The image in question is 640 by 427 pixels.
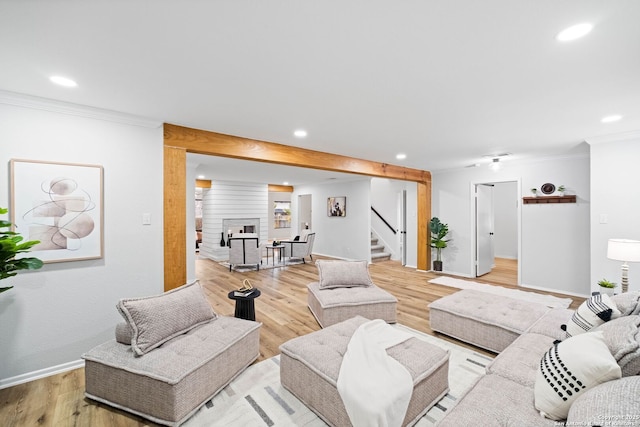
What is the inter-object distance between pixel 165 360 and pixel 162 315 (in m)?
0.37

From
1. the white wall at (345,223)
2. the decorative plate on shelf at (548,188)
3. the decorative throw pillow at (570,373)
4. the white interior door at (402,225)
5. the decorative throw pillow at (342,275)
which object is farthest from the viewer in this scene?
the white wall at (345,223)

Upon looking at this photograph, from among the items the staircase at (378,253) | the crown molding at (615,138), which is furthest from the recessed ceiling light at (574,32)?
the staircase at (378,253)

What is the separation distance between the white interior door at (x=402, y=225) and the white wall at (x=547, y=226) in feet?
4.95

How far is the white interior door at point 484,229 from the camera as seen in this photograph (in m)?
6.22

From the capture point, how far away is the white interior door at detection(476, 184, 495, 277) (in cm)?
622

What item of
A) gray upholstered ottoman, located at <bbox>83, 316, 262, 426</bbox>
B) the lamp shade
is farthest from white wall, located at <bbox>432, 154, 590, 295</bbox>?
gray upholstered ottoman, located at <bbox>83, 316, 262, 426</bbox>

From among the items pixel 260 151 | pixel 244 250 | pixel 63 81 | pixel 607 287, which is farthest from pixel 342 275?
pixel 244 250

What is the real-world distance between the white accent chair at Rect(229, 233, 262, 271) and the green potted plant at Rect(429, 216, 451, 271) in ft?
13.6

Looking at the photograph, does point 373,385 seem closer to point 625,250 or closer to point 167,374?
point 167,374

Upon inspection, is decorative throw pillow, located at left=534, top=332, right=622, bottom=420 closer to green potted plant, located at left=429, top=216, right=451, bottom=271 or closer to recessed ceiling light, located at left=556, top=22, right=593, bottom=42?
recessed ceiling light, located at left=556, top=22, right=593, bottom=42

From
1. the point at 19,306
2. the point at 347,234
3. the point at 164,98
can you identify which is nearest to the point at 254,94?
the point at 164,98

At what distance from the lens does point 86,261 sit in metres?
2.66

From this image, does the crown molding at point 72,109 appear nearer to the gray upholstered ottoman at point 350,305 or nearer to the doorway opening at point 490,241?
→ the gray upholstered ottoman at point 350,305

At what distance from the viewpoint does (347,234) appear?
842cm
